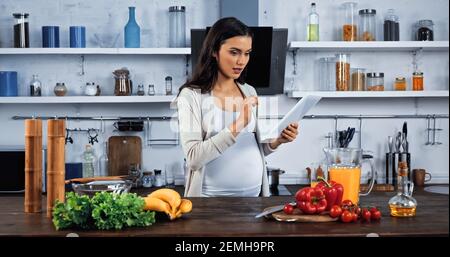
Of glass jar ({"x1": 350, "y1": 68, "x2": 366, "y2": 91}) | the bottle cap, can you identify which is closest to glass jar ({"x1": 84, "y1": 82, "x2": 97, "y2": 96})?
the bottle cap

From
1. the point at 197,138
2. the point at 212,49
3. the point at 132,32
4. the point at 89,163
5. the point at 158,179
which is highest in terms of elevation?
the point at 132,32

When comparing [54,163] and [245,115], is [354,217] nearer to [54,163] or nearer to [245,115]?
[245,115]

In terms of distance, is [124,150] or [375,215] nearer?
[375,215]

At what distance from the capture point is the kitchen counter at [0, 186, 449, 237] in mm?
1776

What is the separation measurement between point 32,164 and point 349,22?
2901 mm


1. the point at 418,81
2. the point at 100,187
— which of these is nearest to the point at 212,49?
the point at 100,187

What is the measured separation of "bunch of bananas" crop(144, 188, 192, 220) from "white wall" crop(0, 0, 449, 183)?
2521 mm

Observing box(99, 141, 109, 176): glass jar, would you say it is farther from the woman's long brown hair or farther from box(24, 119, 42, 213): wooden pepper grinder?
box(24, 119, 42, 213): wooden pepper grinder

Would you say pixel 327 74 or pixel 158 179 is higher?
pixel 327 74

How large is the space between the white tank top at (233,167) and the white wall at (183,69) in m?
1.92

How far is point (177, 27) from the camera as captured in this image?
4371mm

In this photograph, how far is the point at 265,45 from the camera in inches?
167
